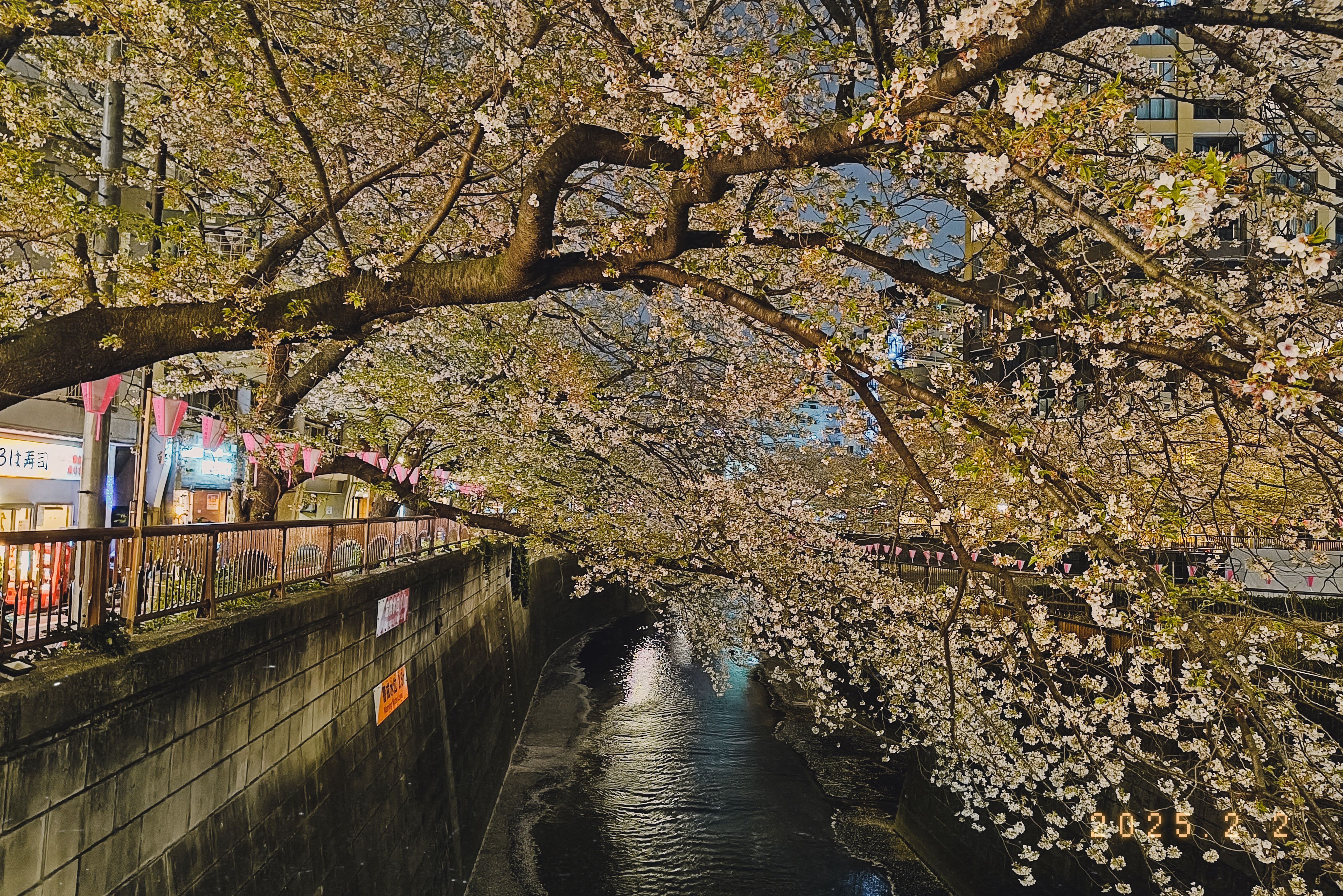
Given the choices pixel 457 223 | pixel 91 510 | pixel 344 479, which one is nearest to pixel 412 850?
pixel 91 510

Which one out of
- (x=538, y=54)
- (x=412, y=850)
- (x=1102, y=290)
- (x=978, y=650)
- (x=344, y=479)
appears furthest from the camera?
(x=344, y=479)

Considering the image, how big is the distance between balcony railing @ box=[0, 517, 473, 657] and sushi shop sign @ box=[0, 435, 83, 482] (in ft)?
23.7

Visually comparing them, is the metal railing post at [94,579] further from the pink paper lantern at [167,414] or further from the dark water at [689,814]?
the dark water at [689,814]

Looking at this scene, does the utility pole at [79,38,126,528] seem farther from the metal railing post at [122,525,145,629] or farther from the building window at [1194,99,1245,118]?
the building window at [1194,99,1245,118]

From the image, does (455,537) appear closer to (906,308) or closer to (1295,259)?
(906,308)

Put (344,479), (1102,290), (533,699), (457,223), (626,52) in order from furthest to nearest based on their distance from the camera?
1. (344,479)
2. (533,699)
3. (457,223)
4. (626,52)
5. (1102,290)

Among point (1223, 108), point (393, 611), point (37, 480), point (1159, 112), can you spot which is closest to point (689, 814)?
point (393, 611)

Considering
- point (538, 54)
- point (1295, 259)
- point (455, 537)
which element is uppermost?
point (538, 54)

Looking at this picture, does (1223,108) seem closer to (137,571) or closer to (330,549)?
(137,571)

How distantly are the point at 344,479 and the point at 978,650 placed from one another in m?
30.5

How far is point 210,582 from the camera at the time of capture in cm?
679

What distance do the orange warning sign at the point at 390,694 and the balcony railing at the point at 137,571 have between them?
6.78ft

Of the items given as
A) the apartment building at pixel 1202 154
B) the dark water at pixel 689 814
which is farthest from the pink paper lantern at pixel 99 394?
the dark water at pixel 689 814

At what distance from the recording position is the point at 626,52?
6.77 meters
